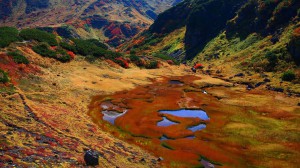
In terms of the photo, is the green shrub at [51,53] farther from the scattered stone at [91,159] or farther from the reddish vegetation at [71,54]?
the scattered stone at [91,159]

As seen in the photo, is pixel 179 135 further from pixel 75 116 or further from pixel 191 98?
pixel 191 98

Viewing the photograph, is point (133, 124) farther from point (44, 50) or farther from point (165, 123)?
point (44, 50)

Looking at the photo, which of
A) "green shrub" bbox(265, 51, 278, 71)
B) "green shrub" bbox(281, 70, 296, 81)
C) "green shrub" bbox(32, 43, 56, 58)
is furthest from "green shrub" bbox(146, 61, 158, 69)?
"green shrub" bbox(281, 70, 296, 81)

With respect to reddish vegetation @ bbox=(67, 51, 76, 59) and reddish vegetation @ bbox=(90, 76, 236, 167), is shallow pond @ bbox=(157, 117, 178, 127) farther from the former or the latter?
reddish vegetation @ bbox=(67, 51, 76, 59)

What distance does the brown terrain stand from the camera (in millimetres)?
33281

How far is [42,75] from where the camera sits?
235 ft

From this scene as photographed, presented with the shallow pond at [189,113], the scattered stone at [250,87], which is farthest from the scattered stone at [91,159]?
the scattered stone at [250,87]

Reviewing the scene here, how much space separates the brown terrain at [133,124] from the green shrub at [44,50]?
2783 millimetres

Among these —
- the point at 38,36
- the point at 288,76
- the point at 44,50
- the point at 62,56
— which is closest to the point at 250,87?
the point at 288,76

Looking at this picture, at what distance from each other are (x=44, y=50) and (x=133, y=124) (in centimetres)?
5210

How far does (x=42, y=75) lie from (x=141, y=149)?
139ft

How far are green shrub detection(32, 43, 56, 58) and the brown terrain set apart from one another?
2.78 m

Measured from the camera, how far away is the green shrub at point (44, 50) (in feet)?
284

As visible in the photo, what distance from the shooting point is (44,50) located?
89500 millimetres
